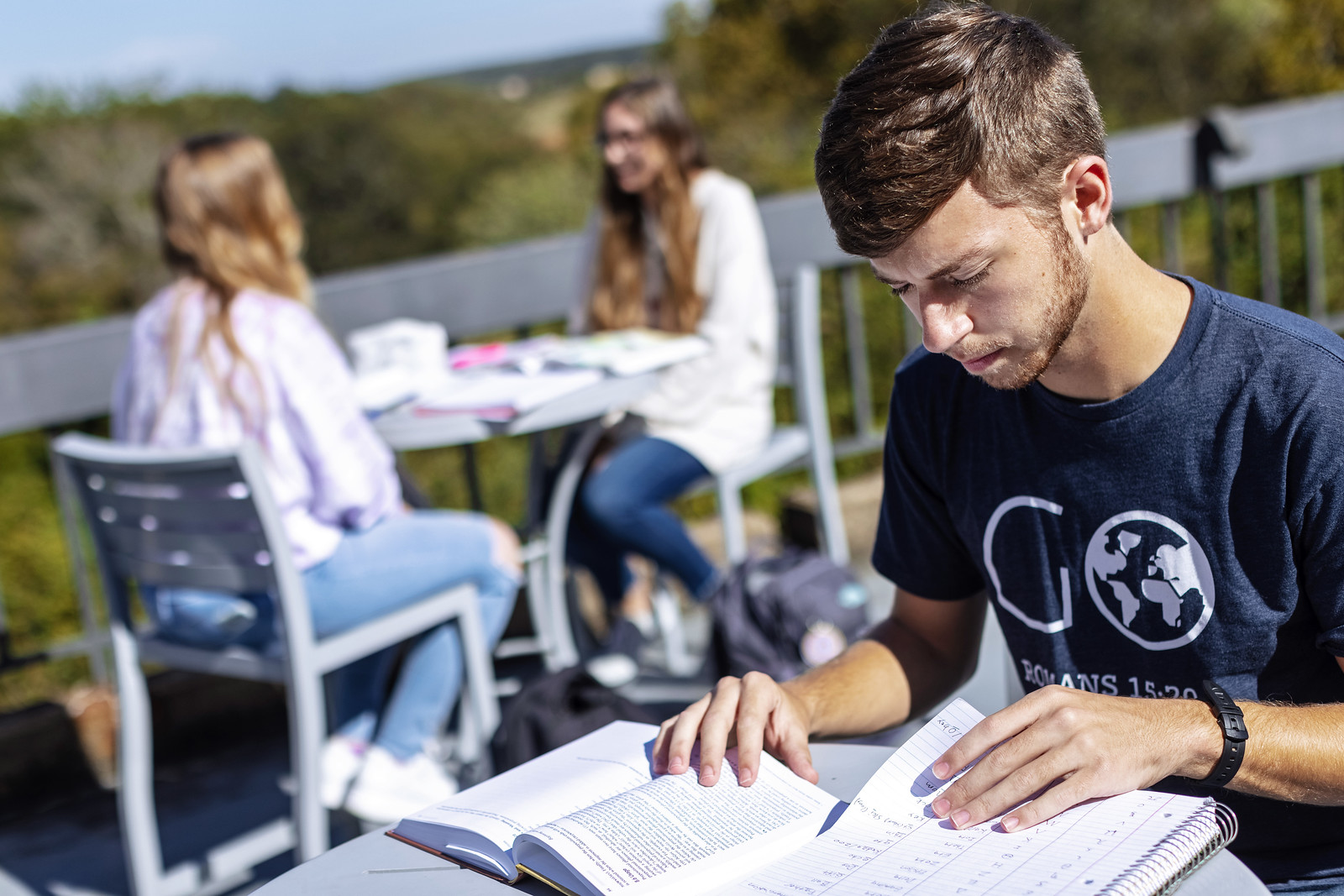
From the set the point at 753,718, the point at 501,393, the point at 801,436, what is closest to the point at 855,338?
the point at 801,436

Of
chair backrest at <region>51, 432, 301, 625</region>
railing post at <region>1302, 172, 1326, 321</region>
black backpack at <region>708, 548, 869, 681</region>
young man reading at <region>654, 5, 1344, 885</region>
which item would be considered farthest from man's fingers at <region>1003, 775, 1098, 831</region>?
railing post at <region>1302, 172, 1326, 321</region>

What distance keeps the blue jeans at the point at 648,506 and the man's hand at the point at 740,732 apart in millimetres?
1868

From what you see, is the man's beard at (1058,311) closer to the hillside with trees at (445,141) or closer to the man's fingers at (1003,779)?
the man's fingers at (1003,779)

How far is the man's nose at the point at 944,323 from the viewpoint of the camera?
Result: 3.57 feet

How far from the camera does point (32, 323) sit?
65.4 ft

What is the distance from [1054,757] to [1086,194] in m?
0.51

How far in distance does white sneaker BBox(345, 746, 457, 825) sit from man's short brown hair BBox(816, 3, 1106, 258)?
64.0 inches

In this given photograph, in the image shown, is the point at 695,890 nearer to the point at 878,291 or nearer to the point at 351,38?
the point at 878,291

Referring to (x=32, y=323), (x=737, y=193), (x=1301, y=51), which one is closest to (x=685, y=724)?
(x=737, y=193)

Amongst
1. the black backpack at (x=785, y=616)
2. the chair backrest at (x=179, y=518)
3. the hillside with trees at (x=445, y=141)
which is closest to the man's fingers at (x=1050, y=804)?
the chair backrest at (x=179, y=518)

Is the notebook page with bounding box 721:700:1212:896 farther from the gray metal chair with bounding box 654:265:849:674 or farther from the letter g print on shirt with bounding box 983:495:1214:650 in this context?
the gray metal chair with bounding box 654:265:849:674

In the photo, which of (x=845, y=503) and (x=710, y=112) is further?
(x=710, y=112)

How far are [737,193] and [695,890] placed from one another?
2585mm

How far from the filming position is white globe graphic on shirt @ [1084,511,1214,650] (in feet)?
3.58
